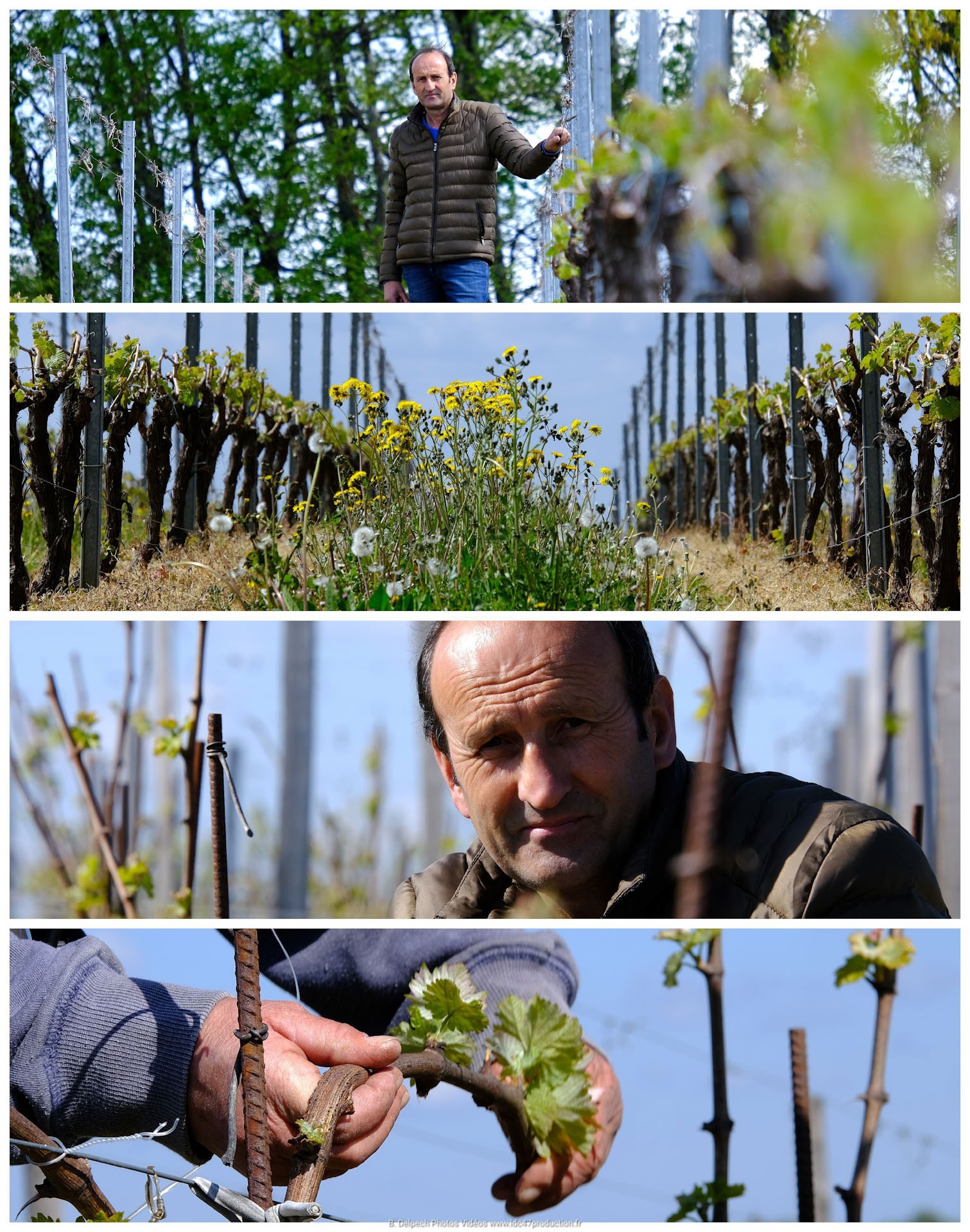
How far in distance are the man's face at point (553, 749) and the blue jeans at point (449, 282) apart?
31.4 inches

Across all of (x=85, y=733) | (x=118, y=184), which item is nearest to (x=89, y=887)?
(x=85, y=733)

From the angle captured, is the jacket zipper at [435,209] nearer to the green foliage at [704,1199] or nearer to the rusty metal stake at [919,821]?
the rusty metal stake at [919,821]

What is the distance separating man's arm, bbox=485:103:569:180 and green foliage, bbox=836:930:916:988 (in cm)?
124

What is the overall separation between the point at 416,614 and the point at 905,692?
0.68 m

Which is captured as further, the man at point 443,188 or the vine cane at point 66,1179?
the man at point 443,188

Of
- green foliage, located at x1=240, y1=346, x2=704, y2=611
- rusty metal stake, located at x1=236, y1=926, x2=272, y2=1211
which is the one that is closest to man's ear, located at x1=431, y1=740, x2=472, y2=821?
green foliage, located at x1=240, y1=346, x2=704, y2=611

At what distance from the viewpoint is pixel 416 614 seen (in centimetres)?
150

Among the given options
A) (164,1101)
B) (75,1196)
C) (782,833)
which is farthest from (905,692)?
(75,1196)

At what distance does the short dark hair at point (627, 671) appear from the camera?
142 cm

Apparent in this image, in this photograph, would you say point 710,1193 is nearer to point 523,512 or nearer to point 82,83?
point 523,512

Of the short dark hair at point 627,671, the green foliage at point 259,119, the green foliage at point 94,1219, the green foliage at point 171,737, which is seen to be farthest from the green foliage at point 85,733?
the green foliage at point 259,119

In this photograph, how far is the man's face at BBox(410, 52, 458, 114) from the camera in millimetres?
1830

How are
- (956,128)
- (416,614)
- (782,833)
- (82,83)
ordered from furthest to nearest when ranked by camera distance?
(82,83), (956,128), (416,614), (782,833)

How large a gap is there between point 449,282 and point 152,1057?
52.5 inches
